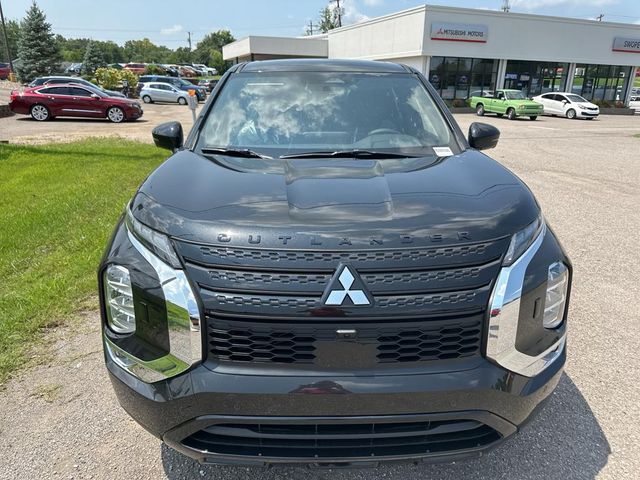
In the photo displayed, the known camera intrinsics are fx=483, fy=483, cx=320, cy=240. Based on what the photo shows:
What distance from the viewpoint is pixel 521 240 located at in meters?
1.87

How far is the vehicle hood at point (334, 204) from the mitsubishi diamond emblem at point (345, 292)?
0.13 metres

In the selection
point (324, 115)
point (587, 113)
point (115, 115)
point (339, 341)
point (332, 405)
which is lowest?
point (587, 113)

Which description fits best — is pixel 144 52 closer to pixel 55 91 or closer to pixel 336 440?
pixel 55 91

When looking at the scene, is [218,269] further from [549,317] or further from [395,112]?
[395,112]

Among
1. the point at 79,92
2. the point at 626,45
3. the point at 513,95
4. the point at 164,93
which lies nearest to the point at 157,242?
the point at 79,92

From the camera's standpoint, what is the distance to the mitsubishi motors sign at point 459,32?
31.2m

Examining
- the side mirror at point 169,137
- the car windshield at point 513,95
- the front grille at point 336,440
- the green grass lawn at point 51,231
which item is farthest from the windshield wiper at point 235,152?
the car windshield at point 513,95

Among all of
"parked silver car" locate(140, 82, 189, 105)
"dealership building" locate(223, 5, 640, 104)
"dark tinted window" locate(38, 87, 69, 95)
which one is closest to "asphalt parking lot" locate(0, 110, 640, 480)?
"dark tinted window" locate(38, 87, 69, 95)

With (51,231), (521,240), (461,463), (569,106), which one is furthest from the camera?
(569,106)

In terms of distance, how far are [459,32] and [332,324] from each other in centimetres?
3437

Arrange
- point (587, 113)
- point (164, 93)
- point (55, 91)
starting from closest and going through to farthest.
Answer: point (55, 91), point (587, 113), point (164, 93)

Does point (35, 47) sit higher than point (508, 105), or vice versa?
point (35, 47)

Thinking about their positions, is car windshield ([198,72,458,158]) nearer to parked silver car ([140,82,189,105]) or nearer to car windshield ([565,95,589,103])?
car windshield ([565,95,589,103])

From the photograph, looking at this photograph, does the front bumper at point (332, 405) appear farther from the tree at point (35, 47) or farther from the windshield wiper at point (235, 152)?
the tree at point (35, 47)
